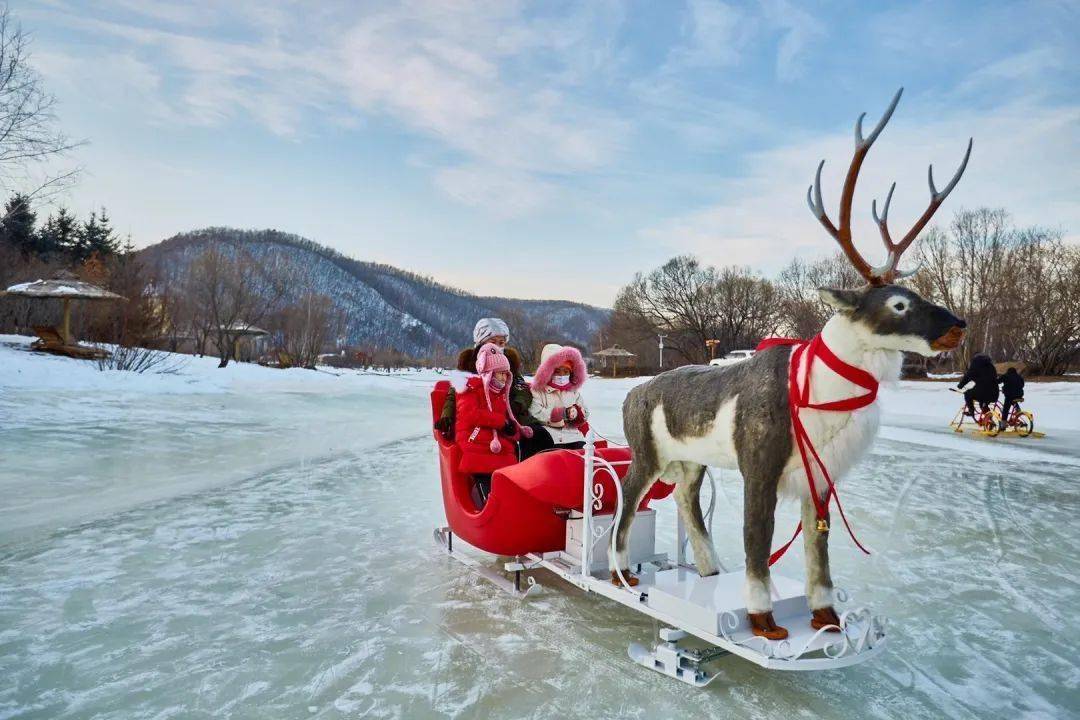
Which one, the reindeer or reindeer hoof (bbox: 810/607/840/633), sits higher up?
the reindeer

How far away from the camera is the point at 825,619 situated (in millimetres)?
2379

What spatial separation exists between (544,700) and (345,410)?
11576mm

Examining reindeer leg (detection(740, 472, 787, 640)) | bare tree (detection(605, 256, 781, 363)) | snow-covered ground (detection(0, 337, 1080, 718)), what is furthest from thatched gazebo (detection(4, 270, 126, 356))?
bare tree (detection(605, 256, 781, 363))

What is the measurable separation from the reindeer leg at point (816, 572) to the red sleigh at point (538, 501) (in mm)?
808

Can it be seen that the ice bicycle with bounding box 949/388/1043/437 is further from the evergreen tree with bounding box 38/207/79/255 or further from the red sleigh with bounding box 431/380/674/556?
the evergreen tree with bounding box 38/207/79/255

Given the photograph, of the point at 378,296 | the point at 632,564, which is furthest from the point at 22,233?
the point at 378,296

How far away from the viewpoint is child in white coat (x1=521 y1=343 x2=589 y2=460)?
394 centimetres

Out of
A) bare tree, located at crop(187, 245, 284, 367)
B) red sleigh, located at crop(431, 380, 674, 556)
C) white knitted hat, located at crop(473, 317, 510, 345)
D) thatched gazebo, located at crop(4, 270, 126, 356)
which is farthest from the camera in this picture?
bare tree, located at crop(187, 245, 284, 367)

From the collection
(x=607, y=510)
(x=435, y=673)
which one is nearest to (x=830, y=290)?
(x=607, y=510)

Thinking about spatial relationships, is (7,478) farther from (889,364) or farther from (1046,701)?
(1046,701)

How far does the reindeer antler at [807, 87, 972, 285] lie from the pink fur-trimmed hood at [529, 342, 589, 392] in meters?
1.86

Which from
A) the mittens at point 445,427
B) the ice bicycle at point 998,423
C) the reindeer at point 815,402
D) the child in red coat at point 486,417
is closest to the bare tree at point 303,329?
the ice bicycle at point 998,423

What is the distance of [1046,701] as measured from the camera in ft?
7.98

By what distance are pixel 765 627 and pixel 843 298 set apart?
3.87ft
